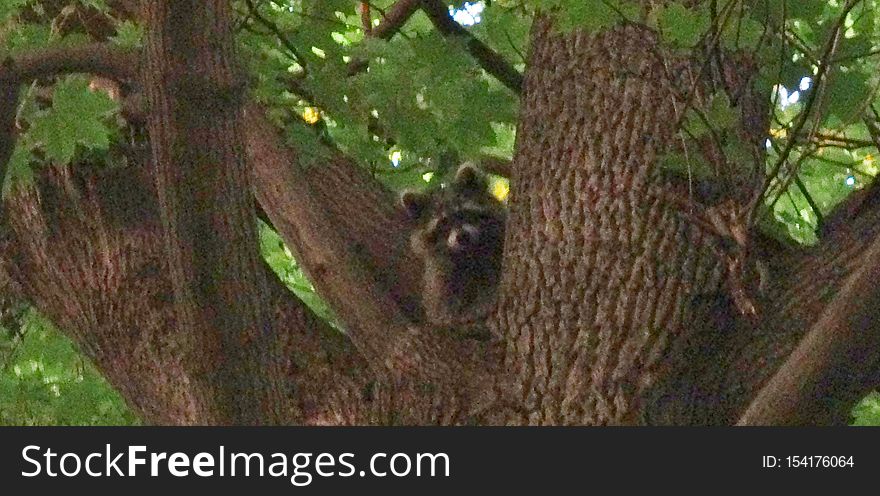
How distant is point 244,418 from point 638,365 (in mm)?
1087

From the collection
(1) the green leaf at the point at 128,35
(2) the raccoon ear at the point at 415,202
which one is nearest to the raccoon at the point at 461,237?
(2) the raccoon ear at the point at 415,202

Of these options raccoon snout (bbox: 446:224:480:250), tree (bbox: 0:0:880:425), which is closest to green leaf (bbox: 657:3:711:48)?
tree (bbox: 0:0:880:425)

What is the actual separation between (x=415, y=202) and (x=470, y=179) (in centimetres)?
35

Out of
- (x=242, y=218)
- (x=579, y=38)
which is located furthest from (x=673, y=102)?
(x=242, y=218)

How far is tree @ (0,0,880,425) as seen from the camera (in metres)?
2.88

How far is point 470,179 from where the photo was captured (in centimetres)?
599

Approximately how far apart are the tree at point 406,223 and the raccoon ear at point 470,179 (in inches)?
36.0

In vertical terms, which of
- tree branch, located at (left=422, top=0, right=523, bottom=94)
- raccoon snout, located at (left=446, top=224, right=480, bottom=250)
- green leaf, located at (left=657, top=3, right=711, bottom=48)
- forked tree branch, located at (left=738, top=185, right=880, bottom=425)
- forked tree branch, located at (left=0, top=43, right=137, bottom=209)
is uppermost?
green leaf, located at (left=657, top=3, right=711, bottom=48)

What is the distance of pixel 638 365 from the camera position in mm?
3471

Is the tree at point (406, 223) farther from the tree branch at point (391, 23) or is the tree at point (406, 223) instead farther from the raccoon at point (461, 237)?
the raccoon at point (461, 237)

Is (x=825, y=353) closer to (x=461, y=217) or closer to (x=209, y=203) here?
(x=209, y=203)

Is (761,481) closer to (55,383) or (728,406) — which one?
(728,406)

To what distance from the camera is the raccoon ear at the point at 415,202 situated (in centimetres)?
554

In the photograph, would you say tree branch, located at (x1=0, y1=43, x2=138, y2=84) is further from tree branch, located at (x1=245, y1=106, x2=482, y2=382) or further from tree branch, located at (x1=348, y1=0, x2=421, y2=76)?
tree branch, located at (x1=348, y1=0, x2=421, y2=76)
